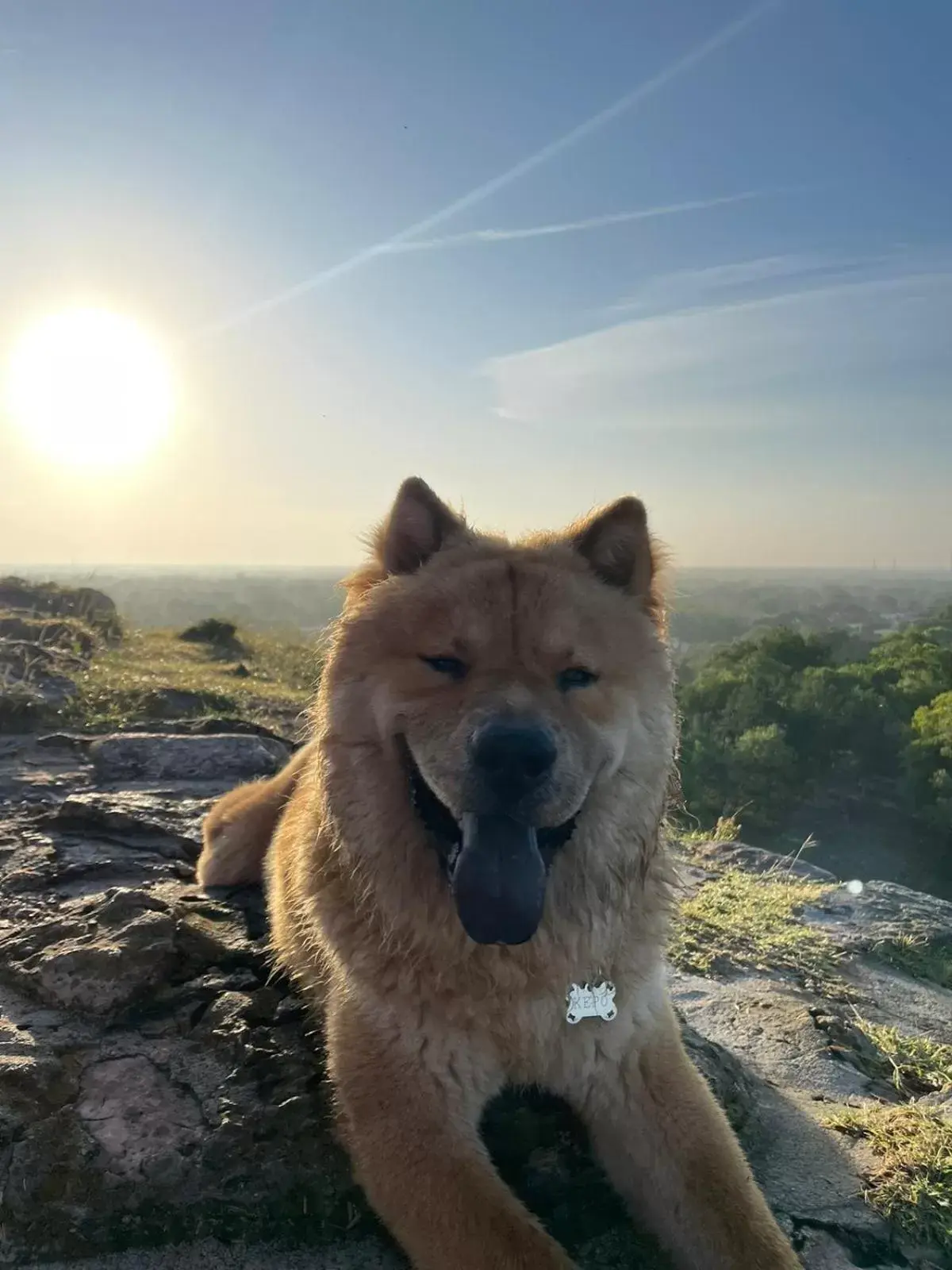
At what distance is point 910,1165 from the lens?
10.4ft

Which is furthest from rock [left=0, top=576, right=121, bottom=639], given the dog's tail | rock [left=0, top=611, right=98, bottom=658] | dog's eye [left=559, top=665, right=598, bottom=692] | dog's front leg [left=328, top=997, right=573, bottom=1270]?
dog's eye [left=559, top=665, right=598, bottom=692]

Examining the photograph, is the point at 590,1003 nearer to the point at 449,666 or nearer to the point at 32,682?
the point at 449,666

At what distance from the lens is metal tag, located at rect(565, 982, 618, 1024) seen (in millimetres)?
2992

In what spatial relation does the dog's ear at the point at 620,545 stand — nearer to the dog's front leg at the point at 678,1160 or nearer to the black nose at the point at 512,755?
the black nose at the point at 512,755

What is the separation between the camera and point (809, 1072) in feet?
13.2

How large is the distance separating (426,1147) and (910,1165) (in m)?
1.79

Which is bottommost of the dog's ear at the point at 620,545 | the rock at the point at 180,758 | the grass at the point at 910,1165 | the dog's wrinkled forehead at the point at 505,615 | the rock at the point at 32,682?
the grass at the point at 910,1165

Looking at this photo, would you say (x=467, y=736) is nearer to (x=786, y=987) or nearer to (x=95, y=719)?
(x=786, y=987)

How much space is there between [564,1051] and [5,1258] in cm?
177

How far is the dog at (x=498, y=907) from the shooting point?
269cm

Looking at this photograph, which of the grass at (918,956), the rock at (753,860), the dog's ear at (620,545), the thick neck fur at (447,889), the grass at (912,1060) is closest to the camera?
the thick neck fur at (447,889)

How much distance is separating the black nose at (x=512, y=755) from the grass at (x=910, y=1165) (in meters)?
1.98

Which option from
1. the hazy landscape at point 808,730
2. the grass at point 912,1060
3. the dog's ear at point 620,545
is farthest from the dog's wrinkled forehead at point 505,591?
the hazy landscape at point 808,730

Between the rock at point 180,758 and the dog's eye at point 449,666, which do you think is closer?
the dog's eye at point 449,666
